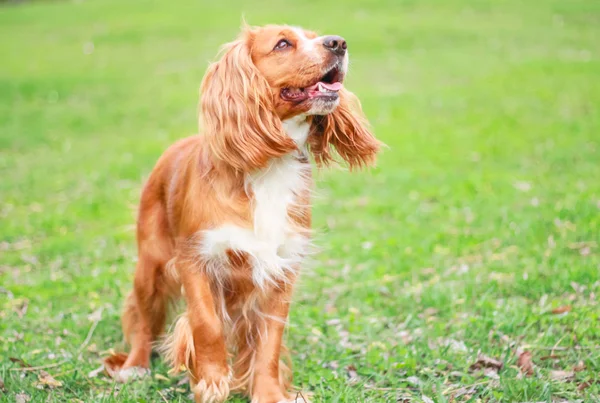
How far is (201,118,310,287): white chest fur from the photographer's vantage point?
4.09 meters

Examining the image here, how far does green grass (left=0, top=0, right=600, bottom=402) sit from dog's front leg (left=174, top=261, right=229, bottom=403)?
29cm

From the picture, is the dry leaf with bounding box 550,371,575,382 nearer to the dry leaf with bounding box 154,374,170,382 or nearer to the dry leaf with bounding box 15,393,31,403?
the dry leaf with bounding box 154,374,170,382

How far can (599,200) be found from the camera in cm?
786

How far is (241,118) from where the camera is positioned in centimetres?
407

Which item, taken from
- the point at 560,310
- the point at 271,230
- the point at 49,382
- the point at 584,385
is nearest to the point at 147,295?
the point at 49,382

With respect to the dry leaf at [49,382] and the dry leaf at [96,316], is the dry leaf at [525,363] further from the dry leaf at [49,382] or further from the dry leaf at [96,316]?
the dry leaf at [96,316]

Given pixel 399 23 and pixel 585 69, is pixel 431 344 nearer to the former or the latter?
pixel 585 69

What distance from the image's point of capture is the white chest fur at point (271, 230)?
409 cm

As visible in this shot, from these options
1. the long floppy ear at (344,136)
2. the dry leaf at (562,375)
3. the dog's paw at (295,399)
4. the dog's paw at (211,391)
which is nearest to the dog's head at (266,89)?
the long floppy ear at (344,136)

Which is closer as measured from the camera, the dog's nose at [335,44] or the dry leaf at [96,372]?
the dog's nose at [335,44]

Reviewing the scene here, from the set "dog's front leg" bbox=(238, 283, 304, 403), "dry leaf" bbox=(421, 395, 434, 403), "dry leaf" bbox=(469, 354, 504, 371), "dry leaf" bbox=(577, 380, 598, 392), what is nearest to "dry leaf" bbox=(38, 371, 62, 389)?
"dog's front leg" bbox=(238, 283, 304, 403)

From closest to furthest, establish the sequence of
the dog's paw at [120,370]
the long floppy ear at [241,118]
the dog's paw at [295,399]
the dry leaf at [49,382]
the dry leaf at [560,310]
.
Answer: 1. the long floppy ear at [241,118]
2. the dog's paw at [295,399]
3. the dry leaf at [49,382]
4. the dog's paw at [120,370]
5. the dry leaf at [560,310]

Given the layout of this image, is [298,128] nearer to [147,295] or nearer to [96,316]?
[147,295]

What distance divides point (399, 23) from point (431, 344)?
1990 centimetres
